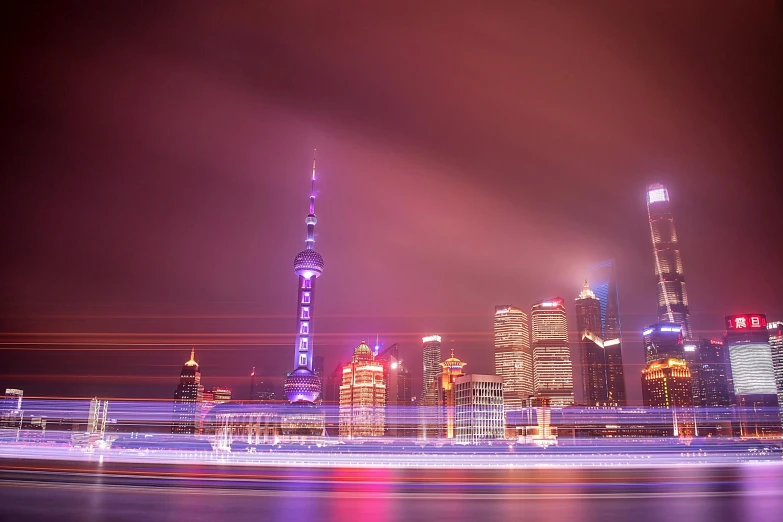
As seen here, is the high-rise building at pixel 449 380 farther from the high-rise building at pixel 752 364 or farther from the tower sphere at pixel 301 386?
the high-rise building at pixel 752 364

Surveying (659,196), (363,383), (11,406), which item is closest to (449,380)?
(363,383)

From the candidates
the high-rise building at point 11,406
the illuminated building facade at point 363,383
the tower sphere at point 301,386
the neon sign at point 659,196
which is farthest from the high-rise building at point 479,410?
the neon sign at point 659,196

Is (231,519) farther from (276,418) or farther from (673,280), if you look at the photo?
(673,280)

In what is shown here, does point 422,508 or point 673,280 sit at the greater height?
point 673,280

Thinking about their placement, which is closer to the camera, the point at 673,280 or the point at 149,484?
the point at 149,484

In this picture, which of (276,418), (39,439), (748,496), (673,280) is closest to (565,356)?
(673,280)

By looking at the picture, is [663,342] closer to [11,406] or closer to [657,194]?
[657,194]

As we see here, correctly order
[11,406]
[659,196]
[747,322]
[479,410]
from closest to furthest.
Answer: [11,406] < [479,410] < [747,322] < [659,196]
